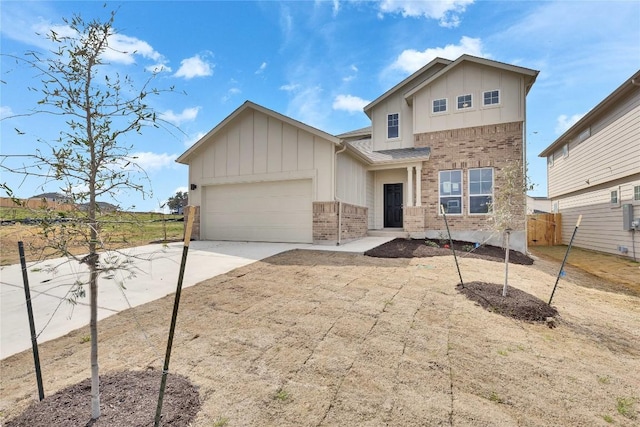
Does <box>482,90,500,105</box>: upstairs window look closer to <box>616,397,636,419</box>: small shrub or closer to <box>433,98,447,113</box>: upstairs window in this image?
<box>433,98,447,113</box>: upstairs window

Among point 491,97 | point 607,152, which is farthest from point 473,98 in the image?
point 607,152

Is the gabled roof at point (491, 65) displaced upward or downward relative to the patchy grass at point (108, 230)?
upward

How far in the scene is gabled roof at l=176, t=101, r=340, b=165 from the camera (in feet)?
31.6

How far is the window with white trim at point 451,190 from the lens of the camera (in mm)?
11969

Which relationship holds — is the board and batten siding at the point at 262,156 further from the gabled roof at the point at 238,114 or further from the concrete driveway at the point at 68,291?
the concrete driveway at the point at 68,291

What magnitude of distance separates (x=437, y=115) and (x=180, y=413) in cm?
1339

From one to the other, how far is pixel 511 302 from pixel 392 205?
9.40m

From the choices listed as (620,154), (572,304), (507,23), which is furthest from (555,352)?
(620,154)

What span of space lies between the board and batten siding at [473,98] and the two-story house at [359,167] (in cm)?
4

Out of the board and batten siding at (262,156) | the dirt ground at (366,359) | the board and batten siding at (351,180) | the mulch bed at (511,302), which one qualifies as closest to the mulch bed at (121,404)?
the dirt ground at (366,359)

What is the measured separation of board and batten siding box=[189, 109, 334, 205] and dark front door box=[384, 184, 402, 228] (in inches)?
199

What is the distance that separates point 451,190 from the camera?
39.6 ft

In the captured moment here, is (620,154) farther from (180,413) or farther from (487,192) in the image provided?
(180,413)

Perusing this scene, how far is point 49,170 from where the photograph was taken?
2078 mm
